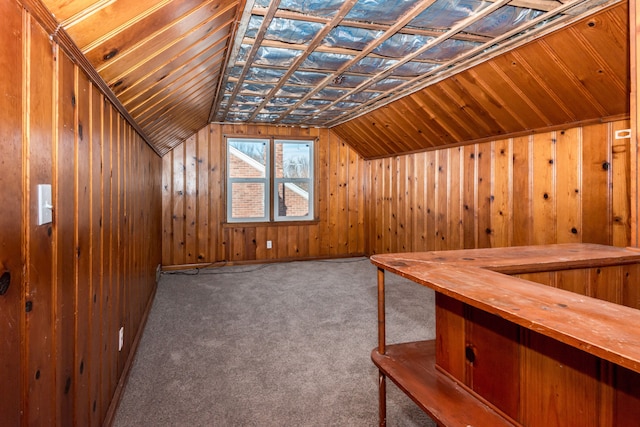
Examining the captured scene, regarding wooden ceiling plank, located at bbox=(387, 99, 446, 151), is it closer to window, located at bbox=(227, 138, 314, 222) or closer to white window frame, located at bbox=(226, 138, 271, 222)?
window, located at bbox=(227, 138, 314, 222)

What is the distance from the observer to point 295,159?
655cm

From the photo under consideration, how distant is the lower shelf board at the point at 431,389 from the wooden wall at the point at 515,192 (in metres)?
1.99

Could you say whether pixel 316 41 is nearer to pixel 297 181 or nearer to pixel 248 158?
pixel 297 181

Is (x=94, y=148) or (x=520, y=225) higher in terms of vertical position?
(x=94, y=148)

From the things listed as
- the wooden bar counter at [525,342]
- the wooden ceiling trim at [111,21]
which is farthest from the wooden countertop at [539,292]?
the wooden ceiling trim at [111,21]

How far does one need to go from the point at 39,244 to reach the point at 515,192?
3567mm

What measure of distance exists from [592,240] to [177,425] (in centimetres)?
306

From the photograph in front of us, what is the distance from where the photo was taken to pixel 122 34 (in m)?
1.34

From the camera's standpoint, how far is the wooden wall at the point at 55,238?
79 centimetres

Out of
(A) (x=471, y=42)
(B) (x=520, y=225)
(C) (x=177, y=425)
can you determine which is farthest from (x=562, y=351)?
(B) (x=520, y=225)

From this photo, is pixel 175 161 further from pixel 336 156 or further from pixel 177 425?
pixel 177 425

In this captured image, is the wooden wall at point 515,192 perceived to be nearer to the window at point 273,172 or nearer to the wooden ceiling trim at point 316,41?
the window at point 273,172

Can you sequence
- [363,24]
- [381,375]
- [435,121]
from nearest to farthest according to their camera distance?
1. [381,375]
2. [363,24]
3. [435,121]

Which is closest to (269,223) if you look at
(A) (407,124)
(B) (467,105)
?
(A) (407,124)
